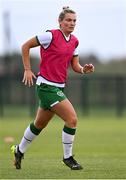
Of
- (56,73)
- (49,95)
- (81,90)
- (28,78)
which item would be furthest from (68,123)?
(81,90)

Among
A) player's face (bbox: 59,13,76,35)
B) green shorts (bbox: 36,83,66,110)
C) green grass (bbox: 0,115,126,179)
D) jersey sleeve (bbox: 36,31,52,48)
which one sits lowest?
green grass (bbox: 0,115,126,179)

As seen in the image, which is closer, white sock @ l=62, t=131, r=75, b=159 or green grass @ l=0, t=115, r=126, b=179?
green grass @ l=0, t=115, r=126, b=179

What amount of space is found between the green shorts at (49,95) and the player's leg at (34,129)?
0.39ft

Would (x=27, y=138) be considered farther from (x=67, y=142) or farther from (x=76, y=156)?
(x=76, y=156)

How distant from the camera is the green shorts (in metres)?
10.8

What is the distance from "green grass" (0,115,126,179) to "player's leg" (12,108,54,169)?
20 centimetres

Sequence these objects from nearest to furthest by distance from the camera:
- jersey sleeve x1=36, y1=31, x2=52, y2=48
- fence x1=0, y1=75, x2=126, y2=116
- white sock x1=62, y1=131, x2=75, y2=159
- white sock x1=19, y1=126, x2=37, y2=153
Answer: jersey sleeve x1=36, y1=31, x2=52, y2=48, white sock x1=62, y1=131, x2=75, y2=159, white sock x1=19, y1=126, x2=37, y2=153, fence x1=0, y1=75, x2=126, y2=116

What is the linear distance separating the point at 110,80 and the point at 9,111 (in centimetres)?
472

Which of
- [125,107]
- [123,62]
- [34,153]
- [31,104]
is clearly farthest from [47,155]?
[123,62]

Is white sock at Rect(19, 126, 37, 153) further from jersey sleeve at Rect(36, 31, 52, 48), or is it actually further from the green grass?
jersey sleeve at Rect(36, 31, 52, 48)

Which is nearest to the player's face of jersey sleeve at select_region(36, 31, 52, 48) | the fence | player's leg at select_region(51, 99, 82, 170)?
jersey sleeve at select_region(36, 31, 52, 48)

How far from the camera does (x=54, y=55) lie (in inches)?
430

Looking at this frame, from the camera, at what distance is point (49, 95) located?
10.9m

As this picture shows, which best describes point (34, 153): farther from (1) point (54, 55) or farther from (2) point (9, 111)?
(2) point (9, 111)
